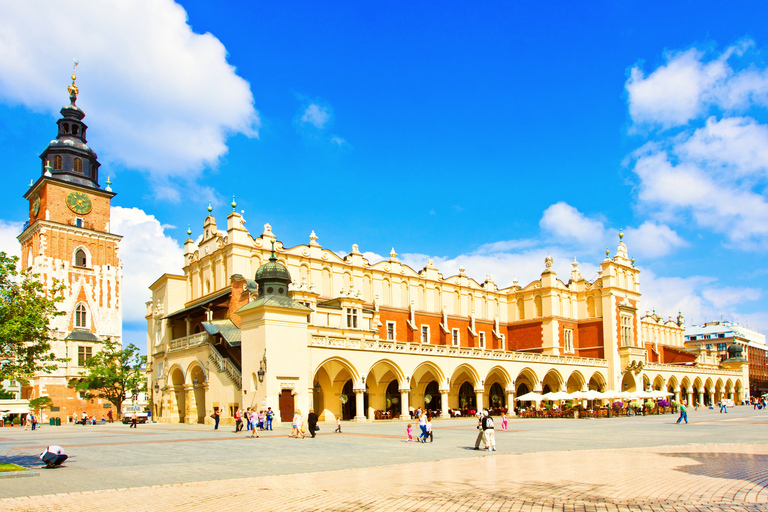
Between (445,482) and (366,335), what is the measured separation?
118 feet

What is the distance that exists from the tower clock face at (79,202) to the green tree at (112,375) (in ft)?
54.7

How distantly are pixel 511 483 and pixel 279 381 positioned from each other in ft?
82.4

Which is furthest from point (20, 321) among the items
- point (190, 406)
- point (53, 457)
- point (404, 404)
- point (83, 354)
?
point (83, 354)

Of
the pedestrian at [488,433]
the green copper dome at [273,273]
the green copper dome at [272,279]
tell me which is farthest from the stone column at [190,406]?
the pedestrian at [488,433]

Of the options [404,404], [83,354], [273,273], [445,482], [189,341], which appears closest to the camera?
[445,482]

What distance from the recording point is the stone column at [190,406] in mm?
43594

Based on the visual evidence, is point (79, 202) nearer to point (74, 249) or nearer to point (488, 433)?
point (74, 249)

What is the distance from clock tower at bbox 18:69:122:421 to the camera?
6331 cm

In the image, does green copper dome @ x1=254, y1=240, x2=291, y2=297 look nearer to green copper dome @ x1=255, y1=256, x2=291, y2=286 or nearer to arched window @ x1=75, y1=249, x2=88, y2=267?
green copper dome @ x1=255, y1=256, x2=291, y2=286

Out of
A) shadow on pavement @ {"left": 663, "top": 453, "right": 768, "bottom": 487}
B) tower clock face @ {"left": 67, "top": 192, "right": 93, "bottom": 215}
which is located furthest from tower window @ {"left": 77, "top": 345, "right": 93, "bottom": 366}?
shadow on pavement @ {"left": 663, "top": 453, "right": 768, "bottom": 487}

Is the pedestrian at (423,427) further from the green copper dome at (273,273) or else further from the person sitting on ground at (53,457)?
the green copper dome at (273,273)

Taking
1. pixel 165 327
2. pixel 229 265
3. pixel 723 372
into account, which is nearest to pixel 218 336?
pixel 229 265

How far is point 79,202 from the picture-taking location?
68.5m

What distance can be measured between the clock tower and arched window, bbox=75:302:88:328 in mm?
19
